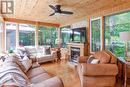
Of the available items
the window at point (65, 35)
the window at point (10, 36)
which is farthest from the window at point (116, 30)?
the window at point (10, 36)

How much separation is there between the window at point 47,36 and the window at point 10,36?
1.51 meters

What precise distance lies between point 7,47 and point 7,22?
134cm

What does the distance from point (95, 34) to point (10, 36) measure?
471cm

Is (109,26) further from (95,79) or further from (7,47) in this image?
(7,47)

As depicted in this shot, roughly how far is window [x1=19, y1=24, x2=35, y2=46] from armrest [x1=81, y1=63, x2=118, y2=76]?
5.46 meters

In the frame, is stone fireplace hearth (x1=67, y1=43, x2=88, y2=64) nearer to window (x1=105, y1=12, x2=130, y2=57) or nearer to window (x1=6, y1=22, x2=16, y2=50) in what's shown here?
window (x1=105, y1=12, x2=130, y2=57)

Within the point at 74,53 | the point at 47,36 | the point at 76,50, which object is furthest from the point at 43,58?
the point at 47,36

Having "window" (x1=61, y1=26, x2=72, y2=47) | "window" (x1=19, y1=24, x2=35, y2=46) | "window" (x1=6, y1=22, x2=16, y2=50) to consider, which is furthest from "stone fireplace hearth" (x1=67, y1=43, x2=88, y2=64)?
"window" (x1=6, y1=22, x2=16, y2=50)

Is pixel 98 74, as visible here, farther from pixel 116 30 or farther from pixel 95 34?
pixel 95 34

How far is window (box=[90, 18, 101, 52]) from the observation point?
5577 millimetres

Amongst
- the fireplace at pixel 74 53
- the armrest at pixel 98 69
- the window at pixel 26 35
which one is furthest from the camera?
the window at pixel 26 35

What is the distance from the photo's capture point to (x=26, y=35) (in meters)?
8.37

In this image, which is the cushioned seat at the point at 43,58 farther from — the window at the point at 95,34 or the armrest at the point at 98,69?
the armrest at the point at 98,69

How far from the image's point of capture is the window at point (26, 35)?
818 centimetres
